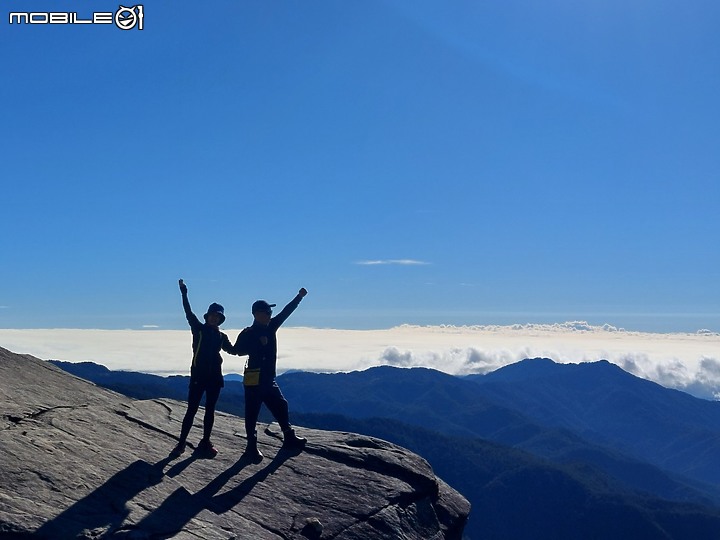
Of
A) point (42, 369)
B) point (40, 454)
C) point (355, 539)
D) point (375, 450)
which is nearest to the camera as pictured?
point (40, 454)

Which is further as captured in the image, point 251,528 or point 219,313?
point 219,313

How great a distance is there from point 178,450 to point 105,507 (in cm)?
518

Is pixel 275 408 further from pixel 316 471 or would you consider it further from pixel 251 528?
pixel 251 528

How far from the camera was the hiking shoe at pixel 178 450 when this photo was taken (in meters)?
19.7

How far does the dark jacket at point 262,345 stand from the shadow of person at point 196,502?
3034 millimetres

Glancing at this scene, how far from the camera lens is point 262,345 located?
20.7m

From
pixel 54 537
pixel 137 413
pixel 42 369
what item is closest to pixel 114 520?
pixel 54 537

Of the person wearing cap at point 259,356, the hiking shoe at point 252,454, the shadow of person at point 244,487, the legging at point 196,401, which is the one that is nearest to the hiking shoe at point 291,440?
the shadow of person at point 244,487

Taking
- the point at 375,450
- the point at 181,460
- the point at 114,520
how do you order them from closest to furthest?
the point at 114,520, the point at 181,460, the point at 375,450

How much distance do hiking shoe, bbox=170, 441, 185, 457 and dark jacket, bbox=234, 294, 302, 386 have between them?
3266 mm

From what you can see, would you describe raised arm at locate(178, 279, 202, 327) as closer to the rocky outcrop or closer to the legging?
the legging

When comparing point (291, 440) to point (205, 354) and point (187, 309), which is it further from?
point (187, 309)

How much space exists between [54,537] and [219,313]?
8.33 meters

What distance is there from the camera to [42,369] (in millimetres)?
25016
